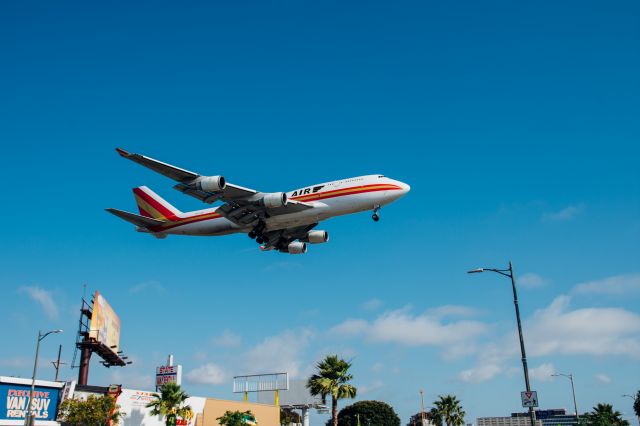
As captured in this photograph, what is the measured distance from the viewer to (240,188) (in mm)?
37438

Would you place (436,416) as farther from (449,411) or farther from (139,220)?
(139,220)

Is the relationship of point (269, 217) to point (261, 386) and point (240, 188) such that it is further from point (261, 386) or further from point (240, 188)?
point (261, 386)

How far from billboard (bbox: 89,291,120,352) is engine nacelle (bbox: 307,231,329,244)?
25.1 metres

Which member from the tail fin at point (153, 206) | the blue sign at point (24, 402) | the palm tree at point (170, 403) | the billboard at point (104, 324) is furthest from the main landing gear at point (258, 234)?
the billboard at point (104, 324)

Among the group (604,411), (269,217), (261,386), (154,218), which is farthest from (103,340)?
(604,411)

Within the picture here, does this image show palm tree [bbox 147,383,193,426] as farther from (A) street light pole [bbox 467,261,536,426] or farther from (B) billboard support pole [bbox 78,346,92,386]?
(A) street light pole [bbox 467,261,536,426]

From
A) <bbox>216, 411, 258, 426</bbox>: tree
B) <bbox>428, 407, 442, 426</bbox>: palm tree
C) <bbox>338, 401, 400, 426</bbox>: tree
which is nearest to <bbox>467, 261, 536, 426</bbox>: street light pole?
<bbox>216, 411, 258, 426</bbox>: tree

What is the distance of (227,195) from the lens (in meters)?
38.4

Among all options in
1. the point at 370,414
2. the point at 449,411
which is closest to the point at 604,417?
the point at 449,411

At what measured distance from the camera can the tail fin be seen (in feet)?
151

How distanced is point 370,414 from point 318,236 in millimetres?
91951

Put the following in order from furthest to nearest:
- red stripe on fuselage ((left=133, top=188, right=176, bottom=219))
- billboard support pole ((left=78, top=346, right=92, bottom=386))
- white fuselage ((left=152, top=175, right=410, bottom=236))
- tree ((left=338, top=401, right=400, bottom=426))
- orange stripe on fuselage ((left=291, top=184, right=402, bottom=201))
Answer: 1. tree ((left=338, top=401, right=400, bottom=426))
2. billboard support pole ((left=78, top=346, right=92, bottom=386))
3. red stripe on fuselage ((left=133, top=188, right=176, bottom=219))
4. white fuselage ((left=152, top=175, right=410, bottom=236))
5. orange stripe on fuselage ((left=291, top=184, right=402, bottom=201))

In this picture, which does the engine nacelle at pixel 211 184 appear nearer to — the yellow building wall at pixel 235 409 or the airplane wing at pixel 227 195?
the airplane wing at pixel 227 195

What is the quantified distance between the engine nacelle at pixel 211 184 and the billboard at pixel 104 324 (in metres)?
27.2
